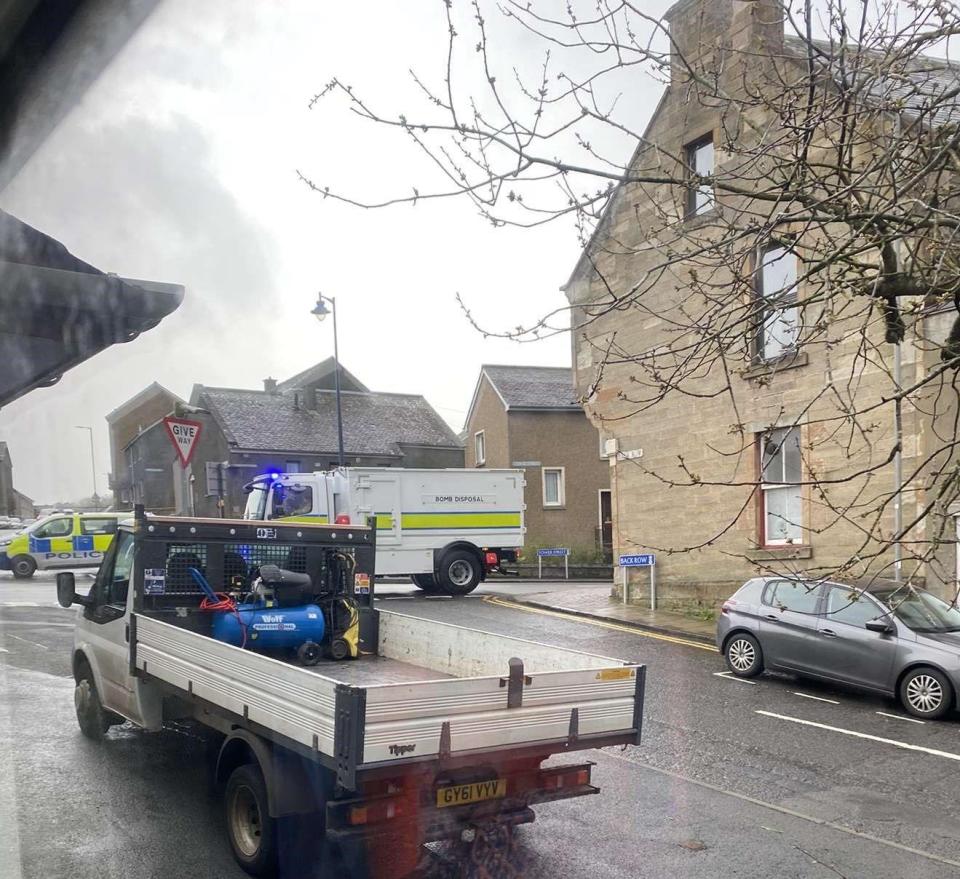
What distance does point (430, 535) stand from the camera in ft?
68.0

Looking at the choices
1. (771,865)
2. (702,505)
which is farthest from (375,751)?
(702,505)

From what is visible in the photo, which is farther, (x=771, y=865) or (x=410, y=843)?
(x=771, y=865)

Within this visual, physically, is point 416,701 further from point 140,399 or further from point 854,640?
point 854,640

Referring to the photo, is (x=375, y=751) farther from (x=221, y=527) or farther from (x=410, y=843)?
(x=221, y=527)

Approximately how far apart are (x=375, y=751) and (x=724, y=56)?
5529 mm

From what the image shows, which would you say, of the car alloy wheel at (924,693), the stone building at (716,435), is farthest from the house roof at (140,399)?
the stone building at (716,435)

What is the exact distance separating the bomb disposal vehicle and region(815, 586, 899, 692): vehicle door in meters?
11.1

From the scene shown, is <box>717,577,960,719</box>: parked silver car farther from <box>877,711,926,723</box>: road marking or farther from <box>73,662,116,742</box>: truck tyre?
<box>73,662,116,742</box>: truck tyre

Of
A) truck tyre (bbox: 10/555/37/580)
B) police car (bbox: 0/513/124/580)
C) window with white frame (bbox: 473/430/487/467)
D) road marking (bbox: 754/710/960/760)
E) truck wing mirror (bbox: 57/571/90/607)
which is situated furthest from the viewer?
window with white frame (bbox: 473/430/487/467)

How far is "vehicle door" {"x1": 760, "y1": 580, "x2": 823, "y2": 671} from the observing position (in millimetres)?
10898

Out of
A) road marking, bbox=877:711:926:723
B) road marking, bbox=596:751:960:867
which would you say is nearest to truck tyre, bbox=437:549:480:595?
road marking, bbox=877:711:926:723

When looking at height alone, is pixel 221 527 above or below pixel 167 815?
above

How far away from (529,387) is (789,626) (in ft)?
91.3

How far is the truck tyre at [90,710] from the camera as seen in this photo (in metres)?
7.48
